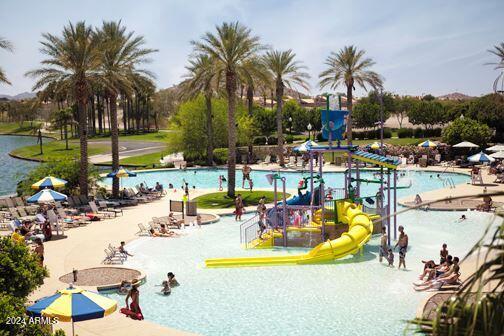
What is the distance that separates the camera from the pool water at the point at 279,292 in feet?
45.9

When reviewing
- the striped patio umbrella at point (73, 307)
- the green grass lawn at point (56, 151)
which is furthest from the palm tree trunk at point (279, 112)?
the striped patio umbrella at point (73, 307)

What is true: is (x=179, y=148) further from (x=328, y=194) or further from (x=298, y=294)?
(x=298, y=294)

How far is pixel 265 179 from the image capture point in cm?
4541

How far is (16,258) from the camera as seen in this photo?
37.5 feet

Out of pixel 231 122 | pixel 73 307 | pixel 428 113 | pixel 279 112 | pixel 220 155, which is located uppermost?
pixel 428 113

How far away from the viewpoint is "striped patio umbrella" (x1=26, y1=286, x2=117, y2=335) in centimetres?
1088

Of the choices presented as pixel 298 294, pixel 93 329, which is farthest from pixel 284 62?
pixel 93 329

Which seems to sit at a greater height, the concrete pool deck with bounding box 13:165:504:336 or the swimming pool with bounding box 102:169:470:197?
the swimming pool with bounding box 102:169:470:197

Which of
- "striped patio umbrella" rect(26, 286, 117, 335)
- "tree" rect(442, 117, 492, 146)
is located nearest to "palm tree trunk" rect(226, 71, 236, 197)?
"striped patio umbrella" rect(26, 286, 117, 335)

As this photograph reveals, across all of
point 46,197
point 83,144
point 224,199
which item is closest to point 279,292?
point 46,197

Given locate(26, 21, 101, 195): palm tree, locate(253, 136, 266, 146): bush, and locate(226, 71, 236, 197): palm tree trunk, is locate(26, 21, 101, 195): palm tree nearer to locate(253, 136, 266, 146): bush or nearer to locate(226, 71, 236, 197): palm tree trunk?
locate(226, 71, 236, 197): palm tree trunk

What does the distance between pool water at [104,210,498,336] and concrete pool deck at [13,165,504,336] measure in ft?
4.18

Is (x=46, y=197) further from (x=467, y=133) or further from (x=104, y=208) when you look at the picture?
(x=467, y=133)

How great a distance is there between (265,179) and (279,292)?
29.2 metres
